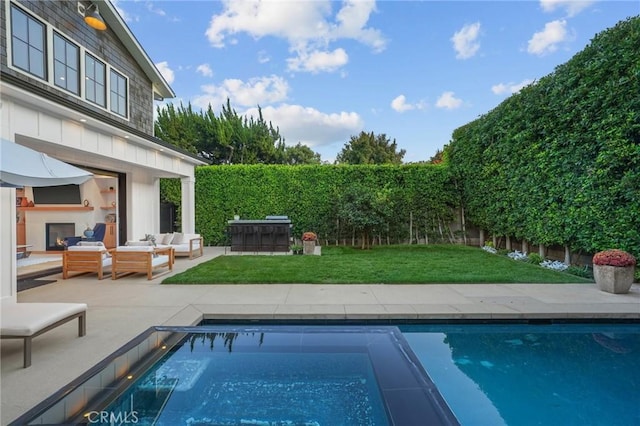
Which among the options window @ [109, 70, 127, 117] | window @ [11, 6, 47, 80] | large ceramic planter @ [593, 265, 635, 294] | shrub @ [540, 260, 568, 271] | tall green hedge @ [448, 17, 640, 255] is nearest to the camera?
large ceramic planter @ [593, 265, 635, 294]

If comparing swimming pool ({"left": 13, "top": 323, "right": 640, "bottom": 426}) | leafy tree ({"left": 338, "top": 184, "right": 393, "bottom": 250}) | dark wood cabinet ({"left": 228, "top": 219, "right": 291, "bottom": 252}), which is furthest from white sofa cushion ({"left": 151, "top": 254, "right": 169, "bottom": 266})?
leafy tree ({"left": 338, "top": 184, "right": 393, "bottom": 250})

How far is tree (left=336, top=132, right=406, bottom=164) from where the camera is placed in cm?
2973

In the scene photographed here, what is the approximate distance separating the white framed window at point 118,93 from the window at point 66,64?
1.39m

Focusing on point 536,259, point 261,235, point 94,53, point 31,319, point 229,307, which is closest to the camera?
point 31,319

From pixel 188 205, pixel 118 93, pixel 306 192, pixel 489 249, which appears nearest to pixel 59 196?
pixel 188 205

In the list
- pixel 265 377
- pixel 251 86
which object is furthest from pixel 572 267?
pixel 251 86

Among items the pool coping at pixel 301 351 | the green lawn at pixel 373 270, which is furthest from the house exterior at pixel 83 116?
the green lawn at pixel 373 270

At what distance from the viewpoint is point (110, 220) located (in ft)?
Answer: 42.5

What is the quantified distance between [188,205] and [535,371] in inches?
453

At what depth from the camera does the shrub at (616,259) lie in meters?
5.76

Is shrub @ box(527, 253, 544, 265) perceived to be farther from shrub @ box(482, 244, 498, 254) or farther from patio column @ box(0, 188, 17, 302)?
patio column @ box(0, 188, 17, 302)

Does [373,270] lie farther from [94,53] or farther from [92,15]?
[92,15]

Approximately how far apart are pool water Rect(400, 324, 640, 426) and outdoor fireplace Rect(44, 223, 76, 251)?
1280 centimetres

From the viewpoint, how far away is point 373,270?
7.93 m
